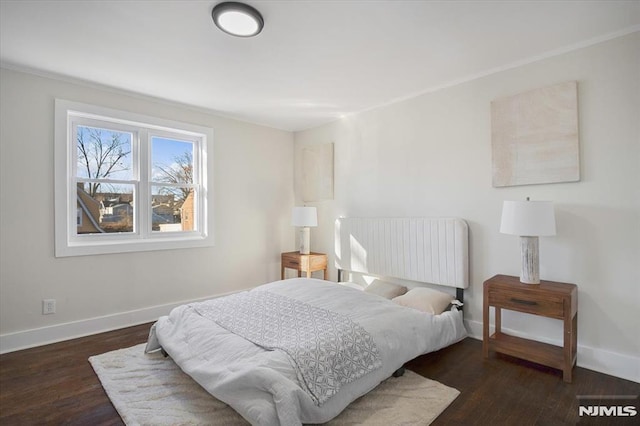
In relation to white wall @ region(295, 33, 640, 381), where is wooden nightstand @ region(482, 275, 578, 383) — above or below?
below

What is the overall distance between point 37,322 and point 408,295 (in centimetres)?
342

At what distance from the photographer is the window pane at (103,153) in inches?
126

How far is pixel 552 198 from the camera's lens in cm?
254

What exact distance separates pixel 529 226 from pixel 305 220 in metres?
2.56

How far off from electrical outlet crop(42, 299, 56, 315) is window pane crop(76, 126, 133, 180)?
1218 millimetres

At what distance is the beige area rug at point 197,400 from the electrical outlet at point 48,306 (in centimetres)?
98

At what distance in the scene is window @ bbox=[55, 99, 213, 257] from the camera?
3.06 meters

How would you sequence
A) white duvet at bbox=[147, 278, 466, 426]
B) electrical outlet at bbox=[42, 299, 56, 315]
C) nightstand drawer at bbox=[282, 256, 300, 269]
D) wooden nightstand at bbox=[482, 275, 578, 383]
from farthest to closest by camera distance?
nightstand drawer at bbox=[282, 256, 300, 269] < electrical outlet at bbox=[42, 299, 56, 315] < wooden nightstand at bbox=[482, 275, 578, 383] < white duvet at bbox=[147, 278, 466, 426]

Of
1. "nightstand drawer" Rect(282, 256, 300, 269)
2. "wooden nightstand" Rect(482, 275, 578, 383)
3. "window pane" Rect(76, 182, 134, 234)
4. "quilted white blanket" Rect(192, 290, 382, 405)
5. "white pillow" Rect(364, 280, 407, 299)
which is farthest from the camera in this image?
"nightstand drawer" Rect(282, 256, 300, 269)

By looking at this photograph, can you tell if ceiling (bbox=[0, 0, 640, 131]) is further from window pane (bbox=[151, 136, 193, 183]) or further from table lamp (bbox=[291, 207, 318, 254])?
table lamp (bbox=[291, 207, 318, 254])

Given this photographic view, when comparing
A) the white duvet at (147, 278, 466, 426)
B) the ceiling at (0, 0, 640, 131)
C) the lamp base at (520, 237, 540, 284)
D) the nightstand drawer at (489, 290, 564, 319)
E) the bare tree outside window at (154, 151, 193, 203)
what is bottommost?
the white duvet at (147, 278, 466, 426)

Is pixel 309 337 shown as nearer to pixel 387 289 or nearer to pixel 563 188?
pixel 387 289

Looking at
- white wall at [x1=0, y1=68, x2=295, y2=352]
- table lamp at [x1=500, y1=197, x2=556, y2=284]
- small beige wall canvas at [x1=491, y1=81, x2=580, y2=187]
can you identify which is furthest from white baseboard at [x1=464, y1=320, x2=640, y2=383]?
white wall at [x1=0, y1=68, x2=295, y2=352]

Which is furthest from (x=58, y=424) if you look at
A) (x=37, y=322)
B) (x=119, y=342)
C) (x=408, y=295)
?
(x=408, y=295)
